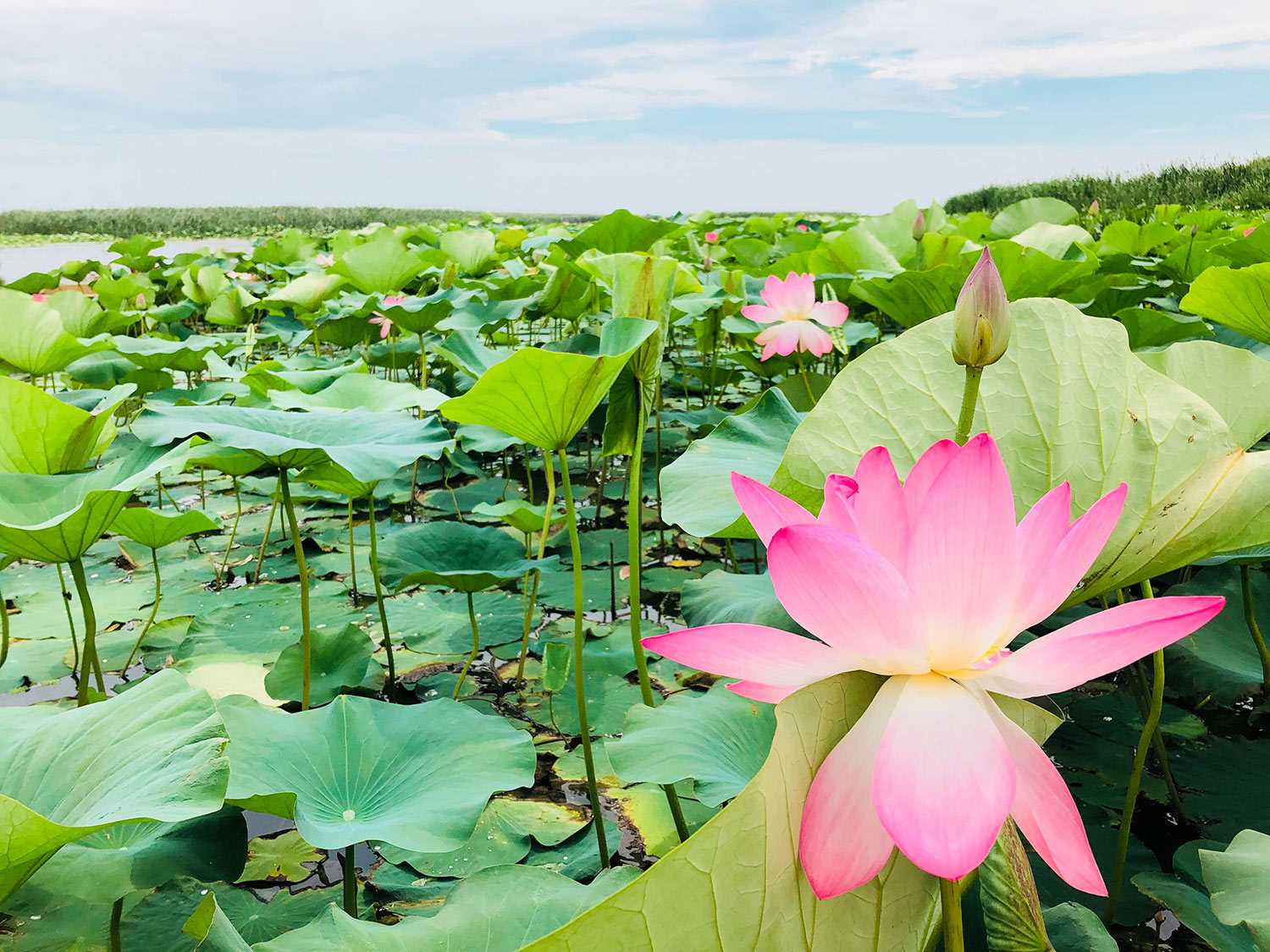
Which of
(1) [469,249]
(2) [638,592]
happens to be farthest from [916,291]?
(1) [469,249]

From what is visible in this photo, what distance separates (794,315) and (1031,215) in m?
2.40

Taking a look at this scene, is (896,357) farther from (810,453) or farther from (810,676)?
(810,676)

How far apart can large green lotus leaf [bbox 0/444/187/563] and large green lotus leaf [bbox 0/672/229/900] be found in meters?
0.39

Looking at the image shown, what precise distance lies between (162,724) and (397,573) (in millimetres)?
828

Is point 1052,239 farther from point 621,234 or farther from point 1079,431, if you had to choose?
point 1079,431

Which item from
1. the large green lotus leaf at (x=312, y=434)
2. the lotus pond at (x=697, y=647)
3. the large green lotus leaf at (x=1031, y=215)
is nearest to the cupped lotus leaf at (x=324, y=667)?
the lotus pond at (x=697, y=647)

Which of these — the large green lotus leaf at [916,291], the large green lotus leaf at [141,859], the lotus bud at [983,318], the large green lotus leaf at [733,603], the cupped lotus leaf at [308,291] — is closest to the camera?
the lotus bud at [983,318]

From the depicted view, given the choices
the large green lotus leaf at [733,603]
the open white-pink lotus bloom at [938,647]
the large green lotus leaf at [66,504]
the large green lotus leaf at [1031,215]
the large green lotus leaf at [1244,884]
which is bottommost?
the large green lotus leaf at [733,603]

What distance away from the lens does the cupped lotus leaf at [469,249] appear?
4.82 m

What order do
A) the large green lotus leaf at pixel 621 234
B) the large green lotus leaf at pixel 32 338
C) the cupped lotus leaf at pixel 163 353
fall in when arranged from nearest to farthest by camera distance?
the large green lotus leaf at pixel 32 338 → the cupped lotus leaf at pixel 163 353 → the large green lotus leaf at pixel 621 234

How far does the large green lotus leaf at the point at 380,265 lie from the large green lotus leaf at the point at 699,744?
116 inches

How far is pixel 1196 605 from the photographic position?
1.16 ft

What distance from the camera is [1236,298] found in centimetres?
151

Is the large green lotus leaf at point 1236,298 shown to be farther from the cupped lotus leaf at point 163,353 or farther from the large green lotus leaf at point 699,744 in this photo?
the cupped lotus leaf at point 163,353
